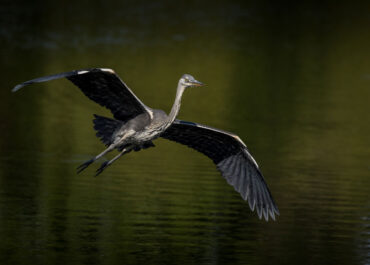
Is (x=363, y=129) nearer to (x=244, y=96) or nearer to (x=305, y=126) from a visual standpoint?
(x=305, y=126)

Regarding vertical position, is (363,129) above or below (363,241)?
above

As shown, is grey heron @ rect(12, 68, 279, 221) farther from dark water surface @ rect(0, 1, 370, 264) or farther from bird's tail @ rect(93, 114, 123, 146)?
dark water surface @ rect(0, 1, 370, 264)

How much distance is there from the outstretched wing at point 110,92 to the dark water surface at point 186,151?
1.69 m

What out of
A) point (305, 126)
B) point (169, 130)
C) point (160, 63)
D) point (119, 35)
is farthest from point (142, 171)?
point (119, 35)

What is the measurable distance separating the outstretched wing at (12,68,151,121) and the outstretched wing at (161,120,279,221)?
675 mm

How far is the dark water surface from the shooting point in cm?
1346

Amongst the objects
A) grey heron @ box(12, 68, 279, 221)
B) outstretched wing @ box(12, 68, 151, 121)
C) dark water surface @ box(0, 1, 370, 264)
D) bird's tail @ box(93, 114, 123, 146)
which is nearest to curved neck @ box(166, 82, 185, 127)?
grey heron @ box(12, 68, 279, 221)

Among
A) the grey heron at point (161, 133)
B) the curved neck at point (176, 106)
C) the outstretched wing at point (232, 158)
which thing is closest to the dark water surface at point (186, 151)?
the outstretched wing at point (232, 158)

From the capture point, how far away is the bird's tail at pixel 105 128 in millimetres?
13859

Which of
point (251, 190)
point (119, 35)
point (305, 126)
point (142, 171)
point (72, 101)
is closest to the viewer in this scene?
point (251, 190)

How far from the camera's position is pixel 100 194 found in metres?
16.4

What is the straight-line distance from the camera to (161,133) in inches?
536

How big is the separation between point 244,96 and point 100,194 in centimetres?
1447

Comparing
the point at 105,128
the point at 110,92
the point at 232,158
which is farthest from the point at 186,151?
the point at 110,92
